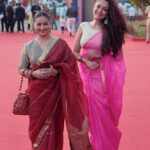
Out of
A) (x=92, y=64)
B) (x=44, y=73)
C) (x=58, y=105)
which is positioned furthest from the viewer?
(x=92, y=64)

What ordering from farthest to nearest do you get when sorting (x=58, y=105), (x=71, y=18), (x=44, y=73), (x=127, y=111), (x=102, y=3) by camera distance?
(x=71, y=18), (x=127, y=111), (x=102, y=3), (x=58, y=105), (x=44, y=73)

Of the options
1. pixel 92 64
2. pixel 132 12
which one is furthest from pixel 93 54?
pixel 132 12

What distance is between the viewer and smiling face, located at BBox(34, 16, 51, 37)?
4.16 meters

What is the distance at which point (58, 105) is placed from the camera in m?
4.37

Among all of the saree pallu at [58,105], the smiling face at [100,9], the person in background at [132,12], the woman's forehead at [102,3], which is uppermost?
the woman's forehead at [102,3]

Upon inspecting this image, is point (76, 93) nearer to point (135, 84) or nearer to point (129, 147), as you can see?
point (129, 147)

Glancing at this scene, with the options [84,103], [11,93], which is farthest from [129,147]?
[11,93]

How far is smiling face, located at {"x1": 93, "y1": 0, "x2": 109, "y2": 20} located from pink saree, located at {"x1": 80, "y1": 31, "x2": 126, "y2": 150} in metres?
0.17

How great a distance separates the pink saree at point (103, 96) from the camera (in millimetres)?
4883

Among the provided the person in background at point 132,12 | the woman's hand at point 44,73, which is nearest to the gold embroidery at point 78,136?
the woman's hand at point 44,73

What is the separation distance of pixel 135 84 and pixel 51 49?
224 inches

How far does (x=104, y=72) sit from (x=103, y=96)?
9.5 inches

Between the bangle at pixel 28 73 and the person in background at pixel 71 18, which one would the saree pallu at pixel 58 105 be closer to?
the bangle at pixel 28 73

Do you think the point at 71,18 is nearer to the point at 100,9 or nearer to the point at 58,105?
the point at 100,9
